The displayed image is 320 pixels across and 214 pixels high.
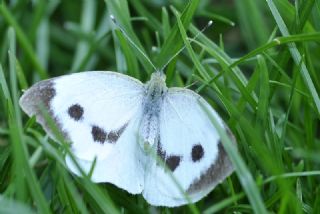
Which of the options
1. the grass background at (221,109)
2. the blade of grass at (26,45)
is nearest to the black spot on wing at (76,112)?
the grass background at (221,109)

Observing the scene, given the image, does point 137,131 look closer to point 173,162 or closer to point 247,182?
point 173,162

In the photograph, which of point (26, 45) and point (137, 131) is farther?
point (26, 45)

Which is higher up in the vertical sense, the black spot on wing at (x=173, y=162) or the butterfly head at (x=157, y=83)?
the butterfly head at (x=157, y=83)

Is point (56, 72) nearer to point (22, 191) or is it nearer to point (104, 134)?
point (104, 134)

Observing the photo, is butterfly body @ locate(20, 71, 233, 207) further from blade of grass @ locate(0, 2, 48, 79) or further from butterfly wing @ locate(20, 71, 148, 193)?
blade of grass @ locate(0, 2, 48, 79)

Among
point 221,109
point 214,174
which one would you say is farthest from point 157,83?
point 221,109

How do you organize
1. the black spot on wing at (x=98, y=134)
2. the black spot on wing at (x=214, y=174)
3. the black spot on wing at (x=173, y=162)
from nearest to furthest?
1. the black spot on wing at (x=214, y=174)
2. the black spot on wing at (x=173, y=162)
3. the black spot on wing at (x=98, y=134)

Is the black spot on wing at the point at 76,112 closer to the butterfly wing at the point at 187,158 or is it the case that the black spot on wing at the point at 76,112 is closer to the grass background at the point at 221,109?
the grass background at the point at 221,109
